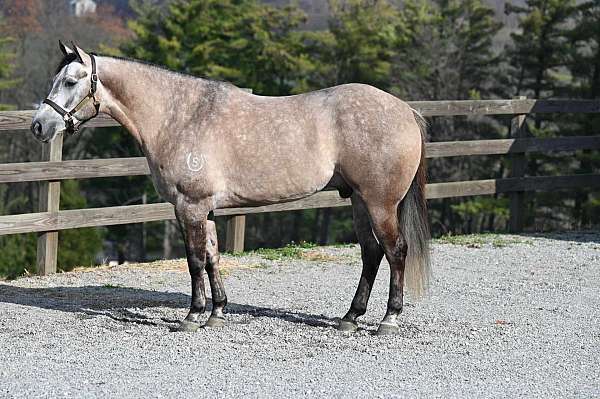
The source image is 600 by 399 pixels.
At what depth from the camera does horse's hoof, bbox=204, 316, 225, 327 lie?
6047 mm

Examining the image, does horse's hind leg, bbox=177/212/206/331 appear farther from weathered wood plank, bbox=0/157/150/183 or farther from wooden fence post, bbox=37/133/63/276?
wooden fence post, bbox=37/133/63/276

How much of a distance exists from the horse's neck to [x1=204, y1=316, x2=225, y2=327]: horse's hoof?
1.19 meters

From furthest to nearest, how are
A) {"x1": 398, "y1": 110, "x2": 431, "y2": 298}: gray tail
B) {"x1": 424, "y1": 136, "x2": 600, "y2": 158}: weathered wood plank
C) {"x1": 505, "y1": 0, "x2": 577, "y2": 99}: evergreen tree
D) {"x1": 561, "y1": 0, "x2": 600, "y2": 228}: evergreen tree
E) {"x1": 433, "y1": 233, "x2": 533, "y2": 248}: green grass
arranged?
1. {"x1": 505, "y1": 0, "x2": 577, "y2": 99}: evergreen tree
2. {"x1": 561, "y1": 0, "x2": 600, "y2": 228}: evergreen tree
3. {"x1": 424, "y1": 136, "x2": 600, "y2": 158}: weathered wood plank
4. {"x1": 433, "y1": 233, "x2": 533, "y2": 248}: green grass
5. {"x1": 398, "y1": 110, "x2": 431, "y2": 298}: gray tail

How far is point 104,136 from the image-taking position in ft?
106

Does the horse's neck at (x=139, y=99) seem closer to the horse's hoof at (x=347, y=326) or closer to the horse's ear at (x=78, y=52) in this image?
the horse's ear at (x=78, y=52)

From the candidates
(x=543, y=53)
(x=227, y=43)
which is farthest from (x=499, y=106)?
(x=227, y=43)

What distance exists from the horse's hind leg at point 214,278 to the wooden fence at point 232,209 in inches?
89.2

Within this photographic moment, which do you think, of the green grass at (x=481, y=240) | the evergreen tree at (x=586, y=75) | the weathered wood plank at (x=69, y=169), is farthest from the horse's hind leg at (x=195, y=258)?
the evergreen tree at (x=586, y=75)

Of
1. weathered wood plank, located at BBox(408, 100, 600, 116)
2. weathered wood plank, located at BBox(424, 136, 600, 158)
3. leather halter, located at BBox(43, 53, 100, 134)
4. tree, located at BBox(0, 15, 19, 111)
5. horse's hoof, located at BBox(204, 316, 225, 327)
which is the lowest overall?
tree, located at BBox(0, 15, 19, 111)

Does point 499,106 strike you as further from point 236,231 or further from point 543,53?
point 543,53

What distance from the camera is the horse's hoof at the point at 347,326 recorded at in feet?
19.8

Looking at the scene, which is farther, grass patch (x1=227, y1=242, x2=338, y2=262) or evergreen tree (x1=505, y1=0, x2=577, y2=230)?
evergreen tree (x1=505, y1=0, x2=577, y2=230)

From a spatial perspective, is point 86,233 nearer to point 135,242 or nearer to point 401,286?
point 135,242

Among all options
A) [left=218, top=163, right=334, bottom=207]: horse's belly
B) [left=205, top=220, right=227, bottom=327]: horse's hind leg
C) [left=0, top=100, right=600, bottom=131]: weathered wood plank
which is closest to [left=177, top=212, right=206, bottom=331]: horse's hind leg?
[left=205, top=220, right=227, bottom=327]: horse's hind leg
